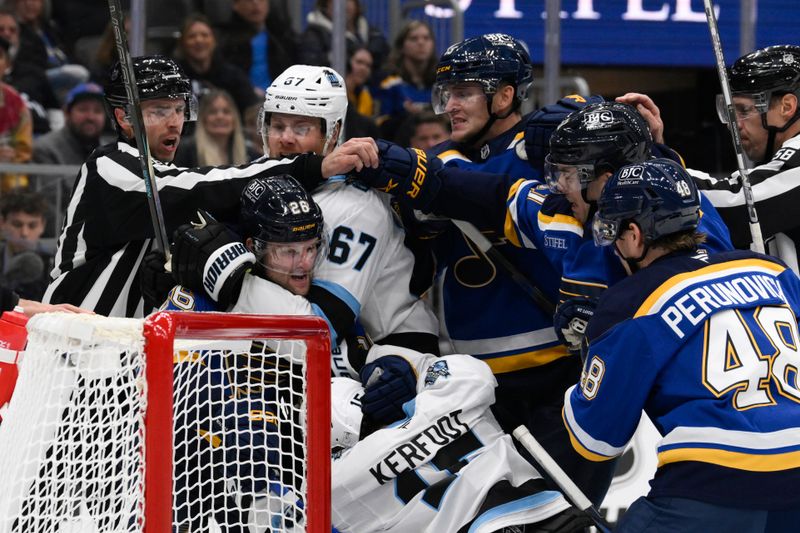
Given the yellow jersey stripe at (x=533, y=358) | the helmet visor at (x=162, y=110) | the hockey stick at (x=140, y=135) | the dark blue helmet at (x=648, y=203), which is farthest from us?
the helmet visor at (x=162, y=110)

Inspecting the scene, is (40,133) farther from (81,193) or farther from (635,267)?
(635,267)

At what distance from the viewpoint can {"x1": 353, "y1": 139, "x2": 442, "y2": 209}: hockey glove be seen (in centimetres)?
326

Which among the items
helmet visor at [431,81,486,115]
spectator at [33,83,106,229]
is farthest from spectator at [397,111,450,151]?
helmet visor at [431,81,486,115]

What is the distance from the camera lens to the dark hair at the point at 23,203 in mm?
5297

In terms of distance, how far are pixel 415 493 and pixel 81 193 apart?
4.15 ft

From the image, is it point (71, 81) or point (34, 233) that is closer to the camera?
point (34, 233)

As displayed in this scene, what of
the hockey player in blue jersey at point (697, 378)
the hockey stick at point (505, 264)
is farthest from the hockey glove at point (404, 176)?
the hockey player in blue jersey at point (697, 378)

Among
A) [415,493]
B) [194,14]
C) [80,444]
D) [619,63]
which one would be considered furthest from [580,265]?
[619,63]

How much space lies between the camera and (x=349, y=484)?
2934 millimetres

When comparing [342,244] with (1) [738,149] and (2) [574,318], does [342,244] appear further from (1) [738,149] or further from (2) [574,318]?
(1) [738,149]

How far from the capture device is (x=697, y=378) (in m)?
2.56

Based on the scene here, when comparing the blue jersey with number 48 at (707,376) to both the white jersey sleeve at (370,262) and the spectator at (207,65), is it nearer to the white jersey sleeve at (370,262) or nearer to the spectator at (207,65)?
the white jersey sleeve at (370,262)

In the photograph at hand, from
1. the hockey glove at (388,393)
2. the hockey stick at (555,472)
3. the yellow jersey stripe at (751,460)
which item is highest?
the yellow jersey stripe at (751,460)

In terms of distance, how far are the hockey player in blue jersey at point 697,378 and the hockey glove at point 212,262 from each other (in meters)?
0.90
